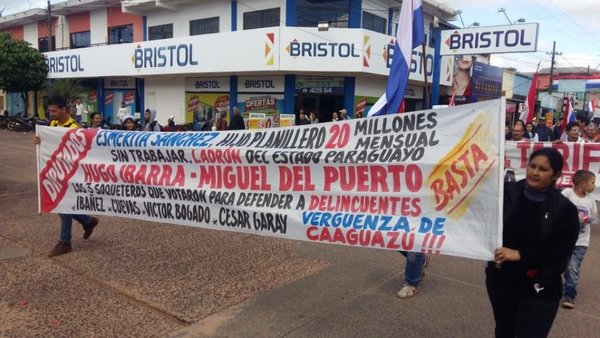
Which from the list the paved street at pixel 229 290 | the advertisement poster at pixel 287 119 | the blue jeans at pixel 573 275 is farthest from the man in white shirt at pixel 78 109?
the blue jeans at pixel 573 275

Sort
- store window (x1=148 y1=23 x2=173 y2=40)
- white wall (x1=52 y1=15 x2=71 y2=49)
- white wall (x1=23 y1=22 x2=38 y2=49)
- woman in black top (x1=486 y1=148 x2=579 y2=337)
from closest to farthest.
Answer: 1. woman in black top (x1=486 y1=148 x2=579 y2=337)
2. store window (x1=148 y1=23 x2=173 y2=40)
3. white wall (x1=52 y1=15 x2=71 y2=49)
4. white wall (x1=23 y1=22 x2=38 y2=49)

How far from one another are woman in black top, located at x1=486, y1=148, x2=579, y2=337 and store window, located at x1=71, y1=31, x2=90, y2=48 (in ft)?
94.4

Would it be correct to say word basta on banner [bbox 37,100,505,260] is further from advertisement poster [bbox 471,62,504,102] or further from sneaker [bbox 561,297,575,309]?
advertisement poster [bbox 471,62,504,102]

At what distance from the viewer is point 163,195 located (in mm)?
4895

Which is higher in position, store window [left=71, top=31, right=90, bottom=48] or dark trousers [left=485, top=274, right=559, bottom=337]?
store window [left=71, top=31, right=90, bottom=48]

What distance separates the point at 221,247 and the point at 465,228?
3.47 metres

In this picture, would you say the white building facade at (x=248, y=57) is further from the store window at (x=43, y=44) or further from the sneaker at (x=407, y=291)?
the sneaker at (x=407, y=291)

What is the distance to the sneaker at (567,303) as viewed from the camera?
4359 mm

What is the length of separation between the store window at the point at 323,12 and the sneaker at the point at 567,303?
52.1 feet

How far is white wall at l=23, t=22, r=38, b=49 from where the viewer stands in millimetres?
31050

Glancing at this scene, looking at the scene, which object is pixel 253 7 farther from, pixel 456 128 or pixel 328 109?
pixel 456 128

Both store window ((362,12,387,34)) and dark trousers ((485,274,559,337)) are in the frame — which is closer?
dark trousers ((485,274,559,337))

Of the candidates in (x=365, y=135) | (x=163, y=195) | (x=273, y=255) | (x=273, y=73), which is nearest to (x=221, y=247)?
(x=273, y=255)

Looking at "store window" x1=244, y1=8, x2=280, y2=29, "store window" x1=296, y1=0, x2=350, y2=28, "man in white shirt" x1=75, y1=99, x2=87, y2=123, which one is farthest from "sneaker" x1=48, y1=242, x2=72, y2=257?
"man in white shirt" x1=75, y1=99, x2=87, y2=123
